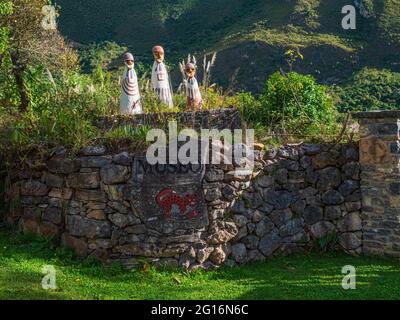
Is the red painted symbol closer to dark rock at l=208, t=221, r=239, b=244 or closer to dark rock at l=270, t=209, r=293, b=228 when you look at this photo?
dark rock at l=208, t=221, r=239, b=244

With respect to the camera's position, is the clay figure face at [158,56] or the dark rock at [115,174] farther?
the clay figure face at [158,56]

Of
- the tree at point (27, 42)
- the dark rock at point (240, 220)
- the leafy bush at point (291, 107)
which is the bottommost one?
the dark rock at point (240, 220)

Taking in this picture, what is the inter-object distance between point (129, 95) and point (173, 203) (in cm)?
208

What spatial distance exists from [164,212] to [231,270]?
114 cm

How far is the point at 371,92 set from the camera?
685 inches

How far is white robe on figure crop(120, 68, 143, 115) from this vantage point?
8047mm

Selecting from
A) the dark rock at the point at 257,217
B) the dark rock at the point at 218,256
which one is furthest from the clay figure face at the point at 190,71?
the dark rock at the point at 218,256

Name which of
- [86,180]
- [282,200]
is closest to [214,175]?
[282,200]

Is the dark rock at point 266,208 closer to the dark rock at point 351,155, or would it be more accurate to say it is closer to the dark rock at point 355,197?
the dark rock at point 355,197

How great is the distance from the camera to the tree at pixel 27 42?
34.4 feet

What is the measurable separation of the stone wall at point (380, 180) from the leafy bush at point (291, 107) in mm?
915

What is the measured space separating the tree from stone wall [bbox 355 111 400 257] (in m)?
6.17

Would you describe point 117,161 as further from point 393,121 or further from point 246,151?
point 393,121

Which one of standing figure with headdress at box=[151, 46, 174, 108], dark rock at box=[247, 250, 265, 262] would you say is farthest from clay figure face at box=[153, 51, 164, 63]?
dark rock at box=[247, 250, 265, 262]
